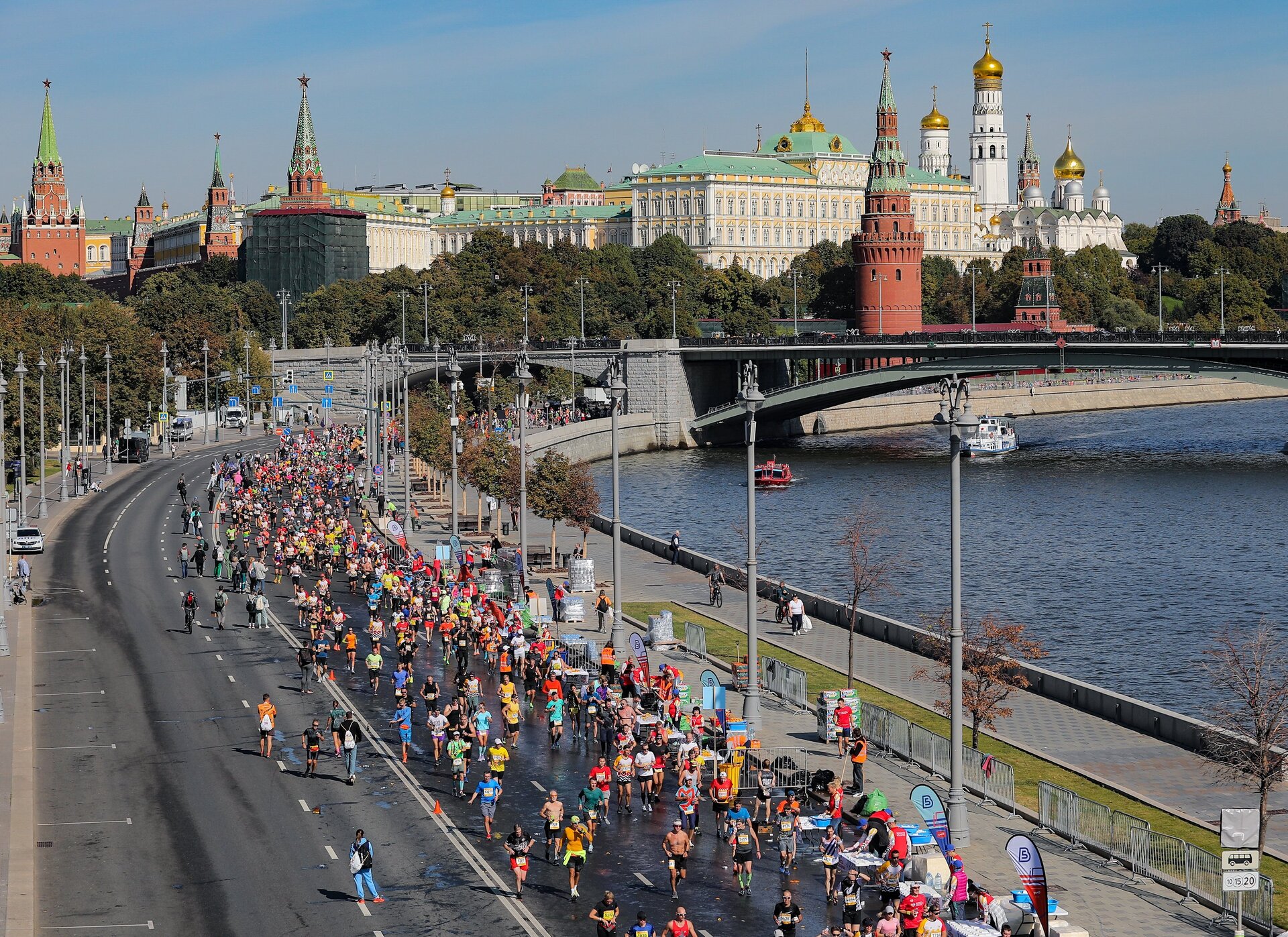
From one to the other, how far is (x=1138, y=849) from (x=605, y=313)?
14052cm

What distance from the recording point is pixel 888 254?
16875 cm

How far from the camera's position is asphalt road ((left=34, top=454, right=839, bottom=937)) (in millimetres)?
24859

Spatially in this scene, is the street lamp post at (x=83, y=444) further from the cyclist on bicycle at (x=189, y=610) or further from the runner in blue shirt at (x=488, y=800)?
the runner in blue shirt at (x=488, y=800)

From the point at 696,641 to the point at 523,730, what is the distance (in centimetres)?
856

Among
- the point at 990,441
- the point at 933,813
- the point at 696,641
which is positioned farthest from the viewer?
the point at 990,441

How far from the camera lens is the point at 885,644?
4669cm

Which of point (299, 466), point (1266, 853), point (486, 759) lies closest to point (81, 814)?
point (486, 759)

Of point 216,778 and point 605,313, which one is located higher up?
point 605,313

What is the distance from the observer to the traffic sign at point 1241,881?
23.2 m

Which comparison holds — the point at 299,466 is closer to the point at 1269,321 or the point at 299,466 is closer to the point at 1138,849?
the point at 1138,849

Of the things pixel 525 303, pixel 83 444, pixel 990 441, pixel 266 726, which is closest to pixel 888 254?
pixel 525 303

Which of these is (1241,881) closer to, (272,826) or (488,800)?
(488,800)

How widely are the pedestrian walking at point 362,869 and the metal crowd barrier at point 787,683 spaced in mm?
13453

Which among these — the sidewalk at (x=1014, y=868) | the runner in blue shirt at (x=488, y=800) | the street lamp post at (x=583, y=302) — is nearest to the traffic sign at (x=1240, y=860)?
the sidewalk at (x=1014, y=868)
